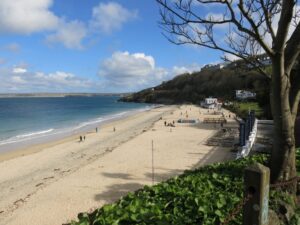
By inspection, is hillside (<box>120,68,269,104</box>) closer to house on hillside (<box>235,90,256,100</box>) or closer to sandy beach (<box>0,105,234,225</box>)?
house on hillside (<box>235,90,256,100</box>)

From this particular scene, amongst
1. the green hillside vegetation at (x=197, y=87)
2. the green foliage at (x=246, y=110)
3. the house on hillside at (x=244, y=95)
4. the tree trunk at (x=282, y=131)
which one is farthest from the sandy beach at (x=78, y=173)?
the green hillside vegetation at (x=197, y=87)

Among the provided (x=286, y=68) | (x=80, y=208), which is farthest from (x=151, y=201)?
(x=80, y=208)

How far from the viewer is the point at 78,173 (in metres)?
18.7

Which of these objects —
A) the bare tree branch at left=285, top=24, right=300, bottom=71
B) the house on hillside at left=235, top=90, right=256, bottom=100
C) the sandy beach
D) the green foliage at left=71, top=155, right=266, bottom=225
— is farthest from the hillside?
the green foliage at left=71, top=155, right=266, bottom=225

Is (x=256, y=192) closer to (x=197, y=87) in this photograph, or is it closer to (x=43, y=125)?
(x=43, y=125)

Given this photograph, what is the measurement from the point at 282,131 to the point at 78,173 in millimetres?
13793

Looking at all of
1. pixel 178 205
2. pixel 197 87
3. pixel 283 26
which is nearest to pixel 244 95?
pixel 197 87

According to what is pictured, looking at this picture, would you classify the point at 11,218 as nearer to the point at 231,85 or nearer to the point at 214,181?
the point at 214,181

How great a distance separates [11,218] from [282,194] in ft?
32.7

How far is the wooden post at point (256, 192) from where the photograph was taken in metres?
3.35

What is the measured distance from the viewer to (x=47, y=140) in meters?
36.7

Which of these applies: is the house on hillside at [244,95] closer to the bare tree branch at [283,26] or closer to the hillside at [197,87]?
the hillside at [197,87]

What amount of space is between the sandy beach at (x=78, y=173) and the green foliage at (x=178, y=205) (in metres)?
6.96

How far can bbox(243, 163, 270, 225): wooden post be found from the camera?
3348 mm
